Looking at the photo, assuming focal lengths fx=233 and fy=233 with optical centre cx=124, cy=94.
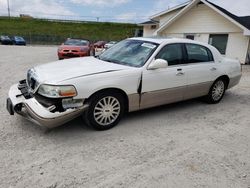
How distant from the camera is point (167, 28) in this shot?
742 inches

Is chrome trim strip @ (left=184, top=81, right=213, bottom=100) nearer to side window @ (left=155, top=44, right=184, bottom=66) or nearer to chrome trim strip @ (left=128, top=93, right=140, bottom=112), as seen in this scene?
side window @ (left=155, top=44, right=184, bottom=66)

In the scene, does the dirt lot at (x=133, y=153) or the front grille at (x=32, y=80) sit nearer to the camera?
the dirt lot at (x=133, y=153)

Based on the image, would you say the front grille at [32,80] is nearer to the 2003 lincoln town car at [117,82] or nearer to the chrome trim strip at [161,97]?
the 2003 lincoln town car at [117,82]

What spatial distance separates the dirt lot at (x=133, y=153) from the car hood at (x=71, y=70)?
91 cm

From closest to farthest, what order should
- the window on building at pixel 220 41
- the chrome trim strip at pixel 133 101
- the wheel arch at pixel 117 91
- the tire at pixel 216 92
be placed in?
the wheel arch at pixel 117 91 < the chrome trim strip at pixel 133 101 < the tire at pixel 216 92 < the window on building at pixel 220 41

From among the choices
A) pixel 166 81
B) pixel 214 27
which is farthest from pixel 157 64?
pixel 214 27

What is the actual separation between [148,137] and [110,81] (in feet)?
3.66

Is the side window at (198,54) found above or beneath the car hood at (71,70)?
above

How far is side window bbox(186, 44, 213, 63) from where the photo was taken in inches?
199

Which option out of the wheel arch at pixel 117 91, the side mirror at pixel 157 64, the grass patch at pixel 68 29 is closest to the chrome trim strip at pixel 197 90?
the side mirror at pixel 157 64

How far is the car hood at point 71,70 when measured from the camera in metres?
3.66

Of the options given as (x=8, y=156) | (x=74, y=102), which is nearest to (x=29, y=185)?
(x=8, y=156)

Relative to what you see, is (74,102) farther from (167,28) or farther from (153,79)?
(167,28)

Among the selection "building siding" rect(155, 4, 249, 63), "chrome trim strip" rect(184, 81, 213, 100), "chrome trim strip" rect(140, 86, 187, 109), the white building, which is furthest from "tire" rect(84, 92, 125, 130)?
"building siding" rect(155, 4, 249, 63)
